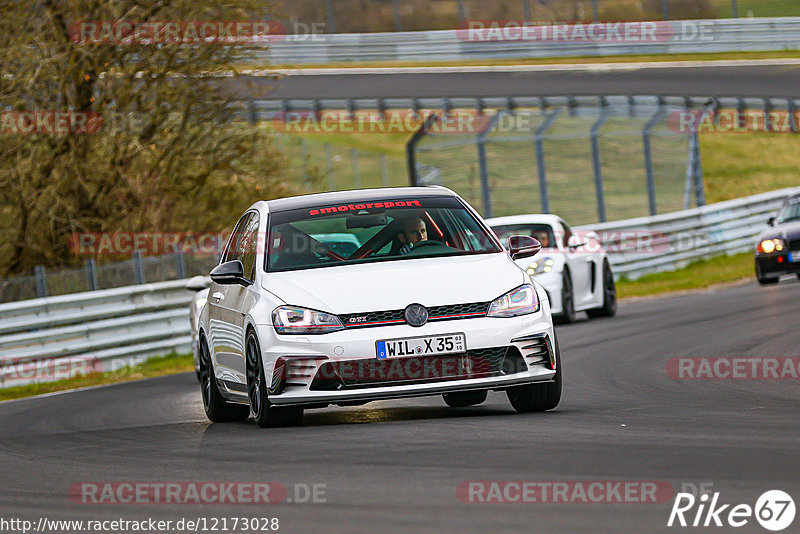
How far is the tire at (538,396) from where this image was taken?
9211 millimetres

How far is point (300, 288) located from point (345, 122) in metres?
28.8

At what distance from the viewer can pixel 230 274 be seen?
31.9 ft

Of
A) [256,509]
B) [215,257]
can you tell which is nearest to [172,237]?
[215,257]

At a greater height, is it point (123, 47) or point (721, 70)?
point (123, 47)

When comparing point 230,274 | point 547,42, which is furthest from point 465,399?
point 547,42

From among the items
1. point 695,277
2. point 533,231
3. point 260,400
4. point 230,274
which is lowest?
point 695,277

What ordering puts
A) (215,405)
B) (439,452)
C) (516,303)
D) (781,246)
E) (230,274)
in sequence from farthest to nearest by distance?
(781,246) → (215,405) → (230,274) → (516,303) → (439,452)

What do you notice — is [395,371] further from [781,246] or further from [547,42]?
[547,42]

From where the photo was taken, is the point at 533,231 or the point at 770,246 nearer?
the point at 533,231

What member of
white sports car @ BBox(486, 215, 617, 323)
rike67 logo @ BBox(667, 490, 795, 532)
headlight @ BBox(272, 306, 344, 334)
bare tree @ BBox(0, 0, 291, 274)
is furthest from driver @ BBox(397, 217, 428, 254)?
bare tree @ BBox(0, 0, 291, 274)

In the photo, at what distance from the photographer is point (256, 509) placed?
6.16 metres

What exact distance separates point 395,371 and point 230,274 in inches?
62.6

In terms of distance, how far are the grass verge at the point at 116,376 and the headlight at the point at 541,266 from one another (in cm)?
471

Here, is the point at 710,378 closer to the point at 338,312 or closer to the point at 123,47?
the point at 338,312
